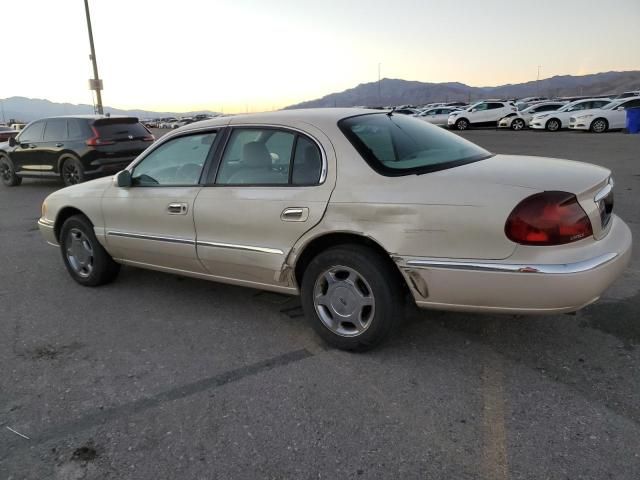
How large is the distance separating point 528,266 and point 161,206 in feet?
8.97

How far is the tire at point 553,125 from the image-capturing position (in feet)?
86.1

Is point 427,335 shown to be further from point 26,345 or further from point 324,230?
point 26,345

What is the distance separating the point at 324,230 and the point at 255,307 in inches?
51.1

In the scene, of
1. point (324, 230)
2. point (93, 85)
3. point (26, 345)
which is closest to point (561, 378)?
point (324, 230)

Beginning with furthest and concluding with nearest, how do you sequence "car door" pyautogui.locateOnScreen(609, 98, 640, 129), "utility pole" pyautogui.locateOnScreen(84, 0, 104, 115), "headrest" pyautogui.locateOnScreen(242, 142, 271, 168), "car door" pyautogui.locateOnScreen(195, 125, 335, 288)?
"car door" pyautogui.locateOnScreen(609, 98, 640, 129) < "utility pole" pyautogui.locateOnScreen(84, 0, 104, 115) < "headrest" pyautogui.locateOnScreen(242, 142, 271, 168) < "car door" pyautogui.locateOnScreen(195, 125, 335, 288)

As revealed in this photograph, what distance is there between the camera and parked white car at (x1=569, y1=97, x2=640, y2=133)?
23.5 metres

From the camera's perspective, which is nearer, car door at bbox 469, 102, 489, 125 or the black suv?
the black suv

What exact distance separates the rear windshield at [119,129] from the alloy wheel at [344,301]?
9027 millimetres

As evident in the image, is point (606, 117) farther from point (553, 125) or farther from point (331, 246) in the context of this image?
point (331, 246)

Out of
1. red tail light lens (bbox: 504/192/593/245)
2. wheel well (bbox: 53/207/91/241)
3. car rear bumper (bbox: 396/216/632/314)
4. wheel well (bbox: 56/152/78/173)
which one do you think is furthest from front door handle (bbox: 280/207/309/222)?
wheel well (bbox: 56/152/78/173)

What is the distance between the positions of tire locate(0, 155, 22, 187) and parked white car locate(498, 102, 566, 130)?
2489 cm

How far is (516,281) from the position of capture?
2748 millimetres

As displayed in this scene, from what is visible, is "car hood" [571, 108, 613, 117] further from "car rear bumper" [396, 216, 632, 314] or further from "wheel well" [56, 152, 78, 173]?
"car rear bumper" [396, 216, 632, 314]

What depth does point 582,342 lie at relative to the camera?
11.1 ft
